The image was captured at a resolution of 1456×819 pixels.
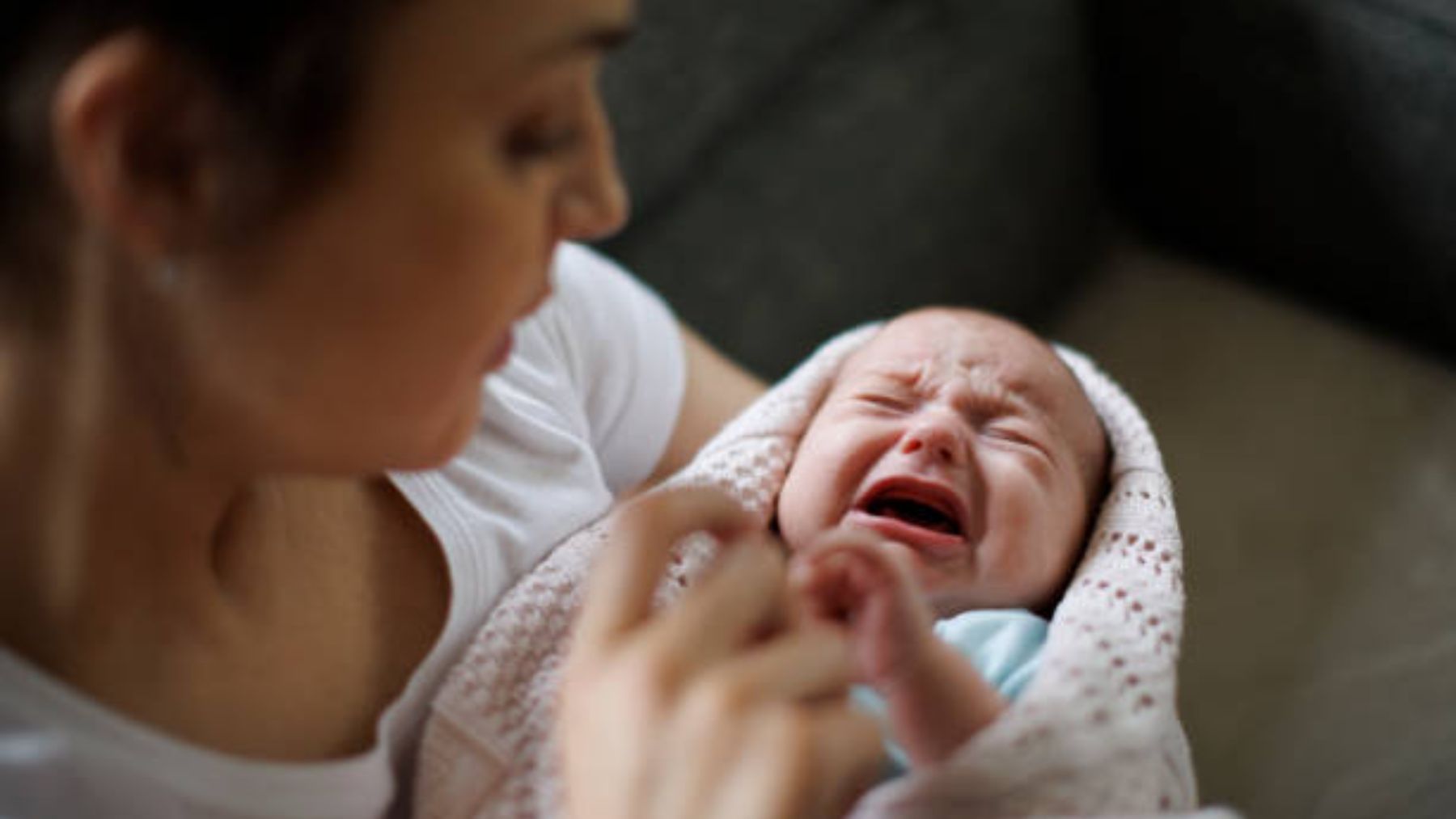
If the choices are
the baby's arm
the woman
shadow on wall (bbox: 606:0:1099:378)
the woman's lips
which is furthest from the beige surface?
the woman

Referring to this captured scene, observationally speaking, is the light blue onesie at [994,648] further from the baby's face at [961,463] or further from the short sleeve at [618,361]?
the short sleeve at [618,361]

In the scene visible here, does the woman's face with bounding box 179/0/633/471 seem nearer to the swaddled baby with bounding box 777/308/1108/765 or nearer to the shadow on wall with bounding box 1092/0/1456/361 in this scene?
the swaddled baby with bounding box 777/308/1108/765

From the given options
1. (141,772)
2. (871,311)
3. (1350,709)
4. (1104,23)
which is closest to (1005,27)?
(1104,23)

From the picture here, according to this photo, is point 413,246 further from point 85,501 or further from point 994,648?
point 994,648

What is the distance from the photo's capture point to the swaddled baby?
104 centimetres

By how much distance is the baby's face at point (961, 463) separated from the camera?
→ 1072 millimetres

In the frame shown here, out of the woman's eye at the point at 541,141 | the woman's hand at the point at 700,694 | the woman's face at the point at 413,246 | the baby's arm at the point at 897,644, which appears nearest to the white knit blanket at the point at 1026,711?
the baby's arm at the point at 897,644

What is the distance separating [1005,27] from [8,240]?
1.32 meters

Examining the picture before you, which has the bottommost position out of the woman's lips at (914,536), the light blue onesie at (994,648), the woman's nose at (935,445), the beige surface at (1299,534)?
the beige surface at (1299,534)

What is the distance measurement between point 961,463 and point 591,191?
51 cm

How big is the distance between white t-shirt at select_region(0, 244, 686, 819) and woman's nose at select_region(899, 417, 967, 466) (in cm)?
19

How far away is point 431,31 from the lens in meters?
0.61

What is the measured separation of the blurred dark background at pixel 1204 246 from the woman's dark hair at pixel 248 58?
0.83 meters

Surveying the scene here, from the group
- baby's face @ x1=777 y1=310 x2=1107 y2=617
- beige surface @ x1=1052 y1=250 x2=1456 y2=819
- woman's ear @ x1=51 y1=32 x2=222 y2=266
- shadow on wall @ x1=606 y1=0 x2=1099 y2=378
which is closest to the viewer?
woman's ear @ x1=51 y1=32 x2=222 y2=266
